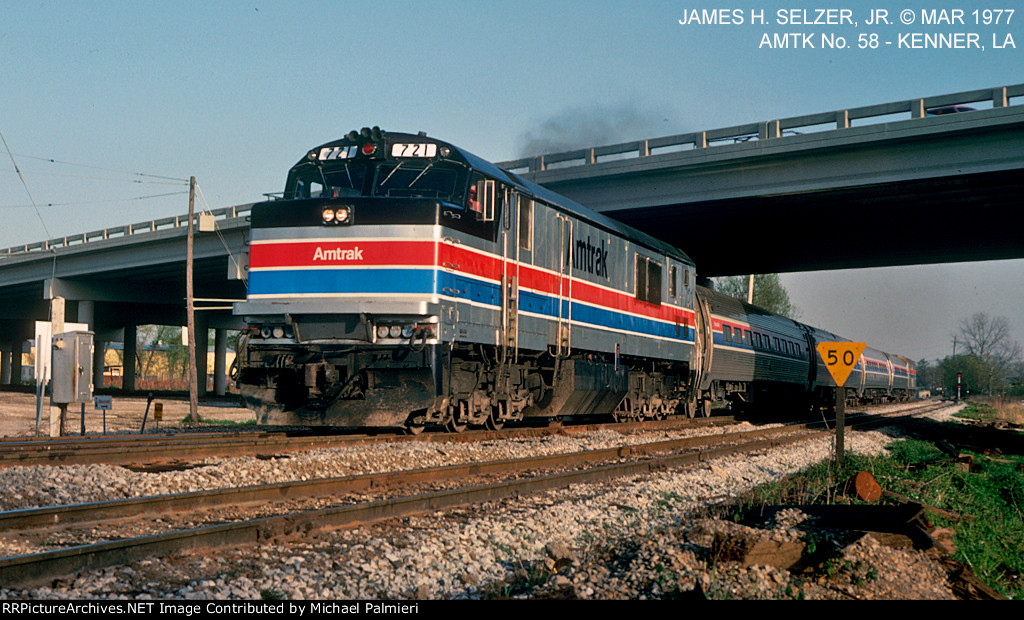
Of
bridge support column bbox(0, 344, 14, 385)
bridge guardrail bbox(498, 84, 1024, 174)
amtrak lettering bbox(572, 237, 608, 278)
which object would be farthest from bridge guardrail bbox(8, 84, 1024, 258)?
bridge support column bbox(0, 344, 14, 385)

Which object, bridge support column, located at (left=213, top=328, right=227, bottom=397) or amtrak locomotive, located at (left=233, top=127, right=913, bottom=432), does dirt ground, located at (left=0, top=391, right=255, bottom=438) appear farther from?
bridge support column, located at (left=213, top=328, right=227, bottom=397)

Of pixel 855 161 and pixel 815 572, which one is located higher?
pixel 855 161

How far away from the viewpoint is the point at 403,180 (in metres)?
11.4

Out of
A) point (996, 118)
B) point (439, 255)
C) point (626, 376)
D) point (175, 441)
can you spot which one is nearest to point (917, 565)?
point (439, 255)

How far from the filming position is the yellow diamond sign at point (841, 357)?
11.3 meters

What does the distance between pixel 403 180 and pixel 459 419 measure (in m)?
3.84

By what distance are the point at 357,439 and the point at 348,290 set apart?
2401 mm

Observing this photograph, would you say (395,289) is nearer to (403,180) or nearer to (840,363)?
(403,180)

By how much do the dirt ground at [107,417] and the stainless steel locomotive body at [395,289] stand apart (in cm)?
893

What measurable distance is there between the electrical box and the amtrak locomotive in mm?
4755

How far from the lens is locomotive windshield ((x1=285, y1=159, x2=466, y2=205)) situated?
37.0 ft

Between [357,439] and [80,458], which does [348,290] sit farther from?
[80,458]

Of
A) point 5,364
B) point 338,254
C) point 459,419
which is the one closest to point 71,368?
point 338,254

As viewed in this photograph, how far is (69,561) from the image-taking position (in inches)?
185
